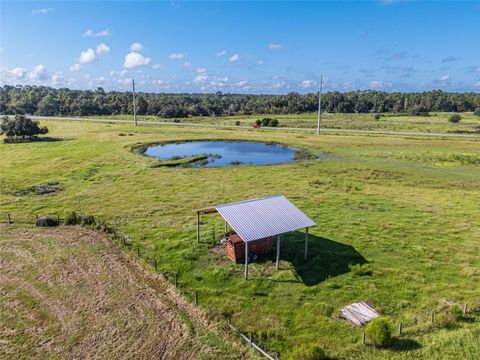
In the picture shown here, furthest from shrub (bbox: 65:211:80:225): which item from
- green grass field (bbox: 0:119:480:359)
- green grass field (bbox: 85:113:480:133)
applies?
green grass field (bbox: 85:113:480:133)

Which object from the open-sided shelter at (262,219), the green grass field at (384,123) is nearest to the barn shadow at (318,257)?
the open-sided shelter at (262,219)

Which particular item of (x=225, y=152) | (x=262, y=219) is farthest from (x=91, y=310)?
(x=225, y=152)

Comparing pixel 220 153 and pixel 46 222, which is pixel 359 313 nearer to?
pixel 46 222

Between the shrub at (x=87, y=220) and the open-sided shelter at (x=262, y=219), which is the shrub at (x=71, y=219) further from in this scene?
the open-sided shelter at (x=262, y=219)

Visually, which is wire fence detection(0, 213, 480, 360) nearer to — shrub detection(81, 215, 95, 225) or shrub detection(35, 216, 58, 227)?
shrub detection(81, 215, 95, 225)

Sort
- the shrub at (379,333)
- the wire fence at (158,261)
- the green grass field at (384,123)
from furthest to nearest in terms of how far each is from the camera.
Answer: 1. the green grass field at (384,123)
2. the wire fence at (158,261)
3. the shrub at (379,333)

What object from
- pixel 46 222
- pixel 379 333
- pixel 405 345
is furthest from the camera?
pixel 46 222
